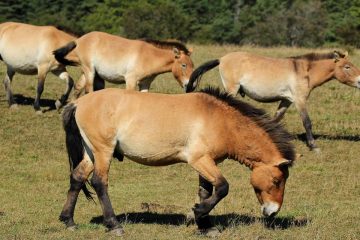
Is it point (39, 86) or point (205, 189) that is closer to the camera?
point (205, 189)

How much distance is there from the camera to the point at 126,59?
1798cm

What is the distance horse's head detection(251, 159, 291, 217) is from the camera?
9484mm

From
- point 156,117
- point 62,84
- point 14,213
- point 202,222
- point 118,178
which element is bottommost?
point 62,84

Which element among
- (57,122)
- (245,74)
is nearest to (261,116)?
(245,74)

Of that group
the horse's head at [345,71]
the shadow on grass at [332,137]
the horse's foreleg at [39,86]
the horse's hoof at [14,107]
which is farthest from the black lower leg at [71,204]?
the horse's hoof at [14,107]

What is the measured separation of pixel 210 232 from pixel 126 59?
9086mm

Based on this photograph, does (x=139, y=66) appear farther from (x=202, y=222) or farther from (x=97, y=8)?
(x=97, y=8)

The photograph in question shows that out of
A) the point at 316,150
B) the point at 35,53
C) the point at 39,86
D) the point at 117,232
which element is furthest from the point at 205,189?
the point at 35,53

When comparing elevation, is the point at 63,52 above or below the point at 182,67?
below

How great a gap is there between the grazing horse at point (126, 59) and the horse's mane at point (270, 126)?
26.9ft

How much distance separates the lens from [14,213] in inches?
428

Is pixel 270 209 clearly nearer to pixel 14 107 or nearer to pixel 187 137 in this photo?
pixel 187 137

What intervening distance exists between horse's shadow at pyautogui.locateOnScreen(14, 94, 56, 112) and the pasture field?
28 millimetres

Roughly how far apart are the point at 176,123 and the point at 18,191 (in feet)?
14.1
